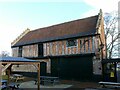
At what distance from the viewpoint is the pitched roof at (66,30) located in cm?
2148

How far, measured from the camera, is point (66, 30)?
78.5 ft

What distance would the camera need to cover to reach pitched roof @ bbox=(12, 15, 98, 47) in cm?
2148

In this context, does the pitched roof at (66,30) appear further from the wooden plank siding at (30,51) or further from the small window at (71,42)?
the wooden plank siding at (30,51)

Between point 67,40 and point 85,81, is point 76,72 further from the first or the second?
point 67,40

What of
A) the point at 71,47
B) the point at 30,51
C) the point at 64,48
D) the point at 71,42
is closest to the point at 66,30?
the point at 71,42

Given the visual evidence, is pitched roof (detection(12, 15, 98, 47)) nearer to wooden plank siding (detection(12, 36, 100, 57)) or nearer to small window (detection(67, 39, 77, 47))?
small window (detection(67, 39, 77, 47))

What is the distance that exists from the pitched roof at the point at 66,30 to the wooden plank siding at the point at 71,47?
689 millimetres

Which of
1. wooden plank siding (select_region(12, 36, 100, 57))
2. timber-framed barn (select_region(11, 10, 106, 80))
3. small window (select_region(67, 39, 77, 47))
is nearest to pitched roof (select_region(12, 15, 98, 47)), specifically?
timber-framed barn (select_region(11, 10, 106, 80))

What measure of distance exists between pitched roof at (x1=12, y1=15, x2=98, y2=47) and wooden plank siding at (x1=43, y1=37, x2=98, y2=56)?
0.69 metres

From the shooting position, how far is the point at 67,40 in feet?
72.2

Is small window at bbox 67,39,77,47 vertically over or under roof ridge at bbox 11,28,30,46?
under

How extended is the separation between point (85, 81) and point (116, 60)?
4398mm

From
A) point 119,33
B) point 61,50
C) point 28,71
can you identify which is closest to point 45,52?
point 61,50

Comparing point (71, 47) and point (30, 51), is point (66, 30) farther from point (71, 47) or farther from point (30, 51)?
point (30, 51)
